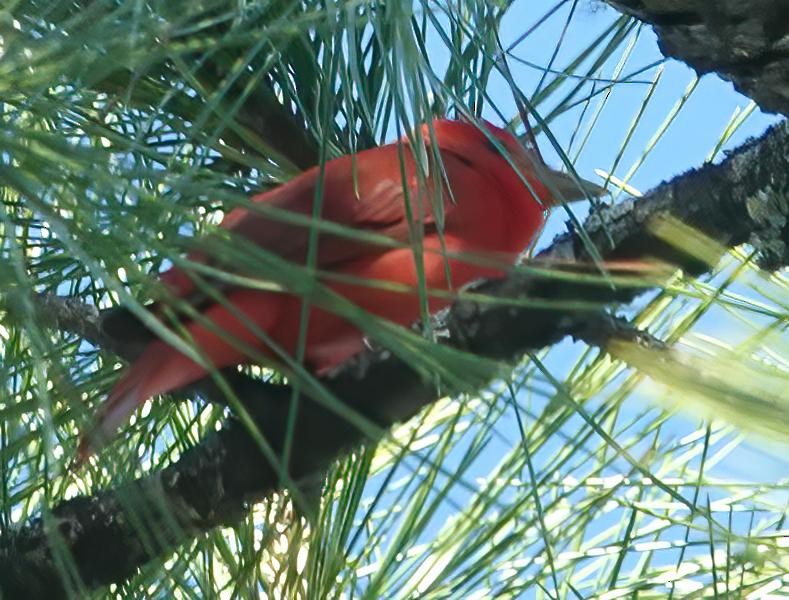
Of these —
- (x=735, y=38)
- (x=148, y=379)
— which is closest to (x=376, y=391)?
(x=148, y=379)

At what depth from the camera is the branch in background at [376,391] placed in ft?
2.37

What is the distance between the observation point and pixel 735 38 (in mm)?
732

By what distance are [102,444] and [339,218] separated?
1.37 ft

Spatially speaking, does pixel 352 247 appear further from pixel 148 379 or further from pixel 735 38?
pixel 735 38

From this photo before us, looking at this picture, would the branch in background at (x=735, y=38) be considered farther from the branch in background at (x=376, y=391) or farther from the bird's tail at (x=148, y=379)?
the bird's tail at (x=148, y=379)

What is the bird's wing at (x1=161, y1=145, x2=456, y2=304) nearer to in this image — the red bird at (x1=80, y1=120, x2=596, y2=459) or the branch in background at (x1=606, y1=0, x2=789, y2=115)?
the red bird at (x1=80, y1=120, x2=596, y2=459)

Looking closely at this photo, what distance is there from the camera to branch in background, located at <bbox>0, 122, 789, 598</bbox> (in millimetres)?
722

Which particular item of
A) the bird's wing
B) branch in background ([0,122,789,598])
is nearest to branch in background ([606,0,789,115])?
branch in background ([0,122,789,598])

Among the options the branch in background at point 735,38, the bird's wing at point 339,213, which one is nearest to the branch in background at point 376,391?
the branch in background at point 735,38

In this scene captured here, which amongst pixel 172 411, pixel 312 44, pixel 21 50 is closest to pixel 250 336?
pixel 172 411

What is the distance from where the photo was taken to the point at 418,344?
498 mm

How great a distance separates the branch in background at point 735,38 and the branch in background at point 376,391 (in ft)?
0.09

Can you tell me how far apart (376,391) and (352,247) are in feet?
0.84

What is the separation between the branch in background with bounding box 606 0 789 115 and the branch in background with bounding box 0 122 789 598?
29mm
